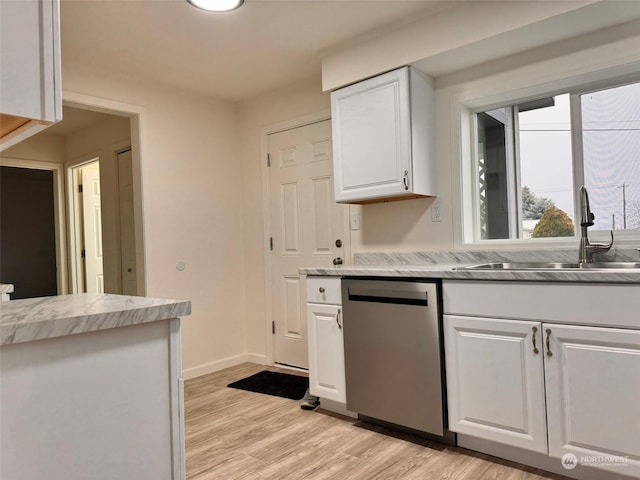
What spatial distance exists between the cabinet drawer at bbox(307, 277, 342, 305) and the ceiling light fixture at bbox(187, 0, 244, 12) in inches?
61.1

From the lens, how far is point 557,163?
2553 mm

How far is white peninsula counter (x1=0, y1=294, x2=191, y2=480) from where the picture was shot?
857 mm

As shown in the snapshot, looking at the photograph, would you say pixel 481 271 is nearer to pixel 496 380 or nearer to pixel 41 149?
pixel 496 380

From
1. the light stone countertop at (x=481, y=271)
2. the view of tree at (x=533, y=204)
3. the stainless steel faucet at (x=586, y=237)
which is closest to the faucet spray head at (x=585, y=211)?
the stainless steel faucet at (x=586, y=237)

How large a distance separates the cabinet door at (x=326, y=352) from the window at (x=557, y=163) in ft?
3.51

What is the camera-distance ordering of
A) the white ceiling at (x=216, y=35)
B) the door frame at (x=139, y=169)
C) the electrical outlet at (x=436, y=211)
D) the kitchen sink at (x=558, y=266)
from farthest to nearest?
the door frame at (x=139, y=169)
the electrical outlet at (x=436, y=211)
the white ceiling at (x=216, y=35)
the kitchen sink at (x=558, y=266)

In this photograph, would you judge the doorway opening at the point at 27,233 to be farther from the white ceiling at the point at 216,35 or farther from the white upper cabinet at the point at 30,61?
the white upper cabinet at the point at 30,61

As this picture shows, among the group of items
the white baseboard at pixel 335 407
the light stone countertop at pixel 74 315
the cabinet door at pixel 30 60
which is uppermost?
the cabinet door at pixel 30 60

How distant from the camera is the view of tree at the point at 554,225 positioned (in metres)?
2.49

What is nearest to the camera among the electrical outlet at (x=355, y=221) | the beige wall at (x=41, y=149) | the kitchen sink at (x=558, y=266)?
the kitchen sink at (x=558, y=266)

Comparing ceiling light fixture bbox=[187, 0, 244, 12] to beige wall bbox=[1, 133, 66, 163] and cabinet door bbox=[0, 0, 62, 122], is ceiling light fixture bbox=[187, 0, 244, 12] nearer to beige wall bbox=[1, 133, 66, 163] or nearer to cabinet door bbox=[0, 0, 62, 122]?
cabinet door bbox=[0, 0, 62, 122]

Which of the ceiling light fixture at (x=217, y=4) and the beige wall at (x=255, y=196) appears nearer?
the ceiling light fixture at (x=217, y=4)

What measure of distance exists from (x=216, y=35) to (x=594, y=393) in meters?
2.71

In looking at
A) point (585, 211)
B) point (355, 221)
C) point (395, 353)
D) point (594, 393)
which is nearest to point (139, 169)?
point (355, 221)
